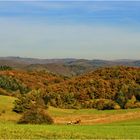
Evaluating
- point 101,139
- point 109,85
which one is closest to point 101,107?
point 109,85

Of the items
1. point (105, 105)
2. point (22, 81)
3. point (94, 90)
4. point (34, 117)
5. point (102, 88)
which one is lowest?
point (105, 105)

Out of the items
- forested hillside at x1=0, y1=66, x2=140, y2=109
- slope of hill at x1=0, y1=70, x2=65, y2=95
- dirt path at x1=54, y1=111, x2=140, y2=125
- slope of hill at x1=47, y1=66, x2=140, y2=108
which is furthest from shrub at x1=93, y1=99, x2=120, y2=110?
slope of hill at x1=0, y1=70, x2=65, y2=95

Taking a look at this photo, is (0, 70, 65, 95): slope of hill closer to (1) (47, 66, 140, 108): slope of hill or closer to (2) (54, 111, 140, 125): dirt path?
(1) (47, 66, 140, 108): slope of hill

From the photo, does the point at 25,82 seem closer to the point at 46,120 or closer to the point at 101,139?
the point at 46,120

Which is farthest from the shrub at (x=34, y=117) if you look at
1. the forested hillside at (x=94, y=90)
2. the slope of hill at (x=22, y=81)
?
the slope of hill at (x=22, y=81)

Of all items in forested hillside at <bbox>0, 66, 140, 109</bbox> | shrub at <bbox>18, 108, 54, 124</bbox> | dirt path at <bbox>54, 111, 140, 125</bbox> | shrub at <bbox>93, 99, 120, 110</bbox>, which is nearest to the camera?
shrub at <bbox>18, 108, 54, 124</bbox>

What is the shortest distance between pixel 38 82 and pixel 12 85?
2236 centimetres

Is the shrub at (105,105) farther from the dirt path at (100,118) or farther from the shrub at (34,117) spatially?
the shrub at (34,117)

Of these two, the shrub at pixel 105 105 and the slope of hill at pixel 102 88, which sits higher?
the slope of hill at pixel 102 88

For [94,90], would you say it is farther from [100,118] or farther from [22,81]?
[100,118]

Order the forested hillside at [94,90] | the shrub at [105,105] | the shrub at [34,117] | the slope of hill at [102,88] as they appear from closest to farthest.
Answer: the shrub at [34,117]
the shrub at [105,105]
the forested hillside at [94,90]
the slope of hill at [102,88]

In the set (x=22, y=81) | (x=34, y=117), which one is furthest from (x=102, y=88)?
(x=34, y=117)

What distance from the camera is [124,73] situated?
385 ft

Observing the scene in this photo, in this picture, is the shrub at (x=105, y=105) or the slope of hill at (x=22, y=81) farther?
the slope of hill at (x=22, y=81)
